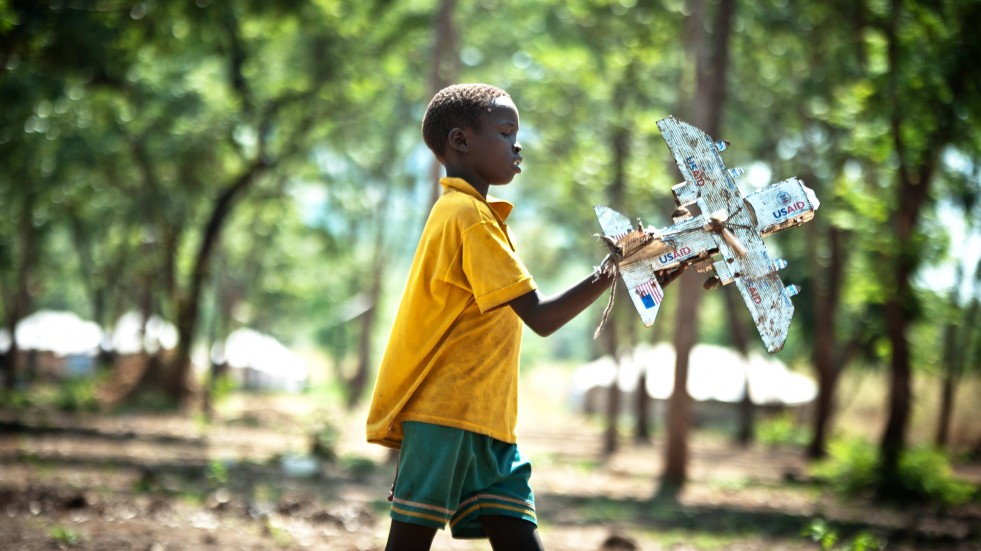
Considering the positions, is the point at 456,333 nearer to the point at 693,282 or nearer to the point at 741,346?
the point at 693,282

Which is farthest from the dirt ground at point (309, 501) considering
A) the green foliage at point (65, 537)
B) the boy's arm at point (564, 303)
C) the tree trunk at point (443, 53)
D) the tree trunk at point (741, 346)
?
the tree trunk at point (741, 346)

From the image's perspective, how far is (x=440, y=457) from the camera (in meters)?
3.04

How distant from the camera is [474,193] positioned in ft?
10.4

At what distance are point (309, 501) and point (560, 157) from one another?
15350 mm

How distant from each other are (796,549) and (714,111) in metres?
5.85

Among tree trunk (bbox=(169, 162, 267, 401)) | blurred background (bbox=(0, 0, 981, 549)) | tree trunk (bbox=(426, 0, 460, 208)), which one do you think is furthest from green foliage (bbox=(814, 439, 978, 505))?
tree trunk (bbox=(169, 162, 267, 401))

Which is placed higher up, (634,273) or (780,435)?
(634,273)

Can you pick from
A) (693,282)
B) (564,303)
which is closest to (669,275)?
(564,303)

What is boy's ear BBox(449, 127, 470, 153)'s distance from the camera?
126 inches

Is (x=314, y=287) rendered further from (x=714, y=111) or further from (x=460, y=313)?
(x=460, y=313)

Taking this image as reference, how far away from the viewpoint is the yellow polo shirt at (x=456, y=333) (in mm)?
3021

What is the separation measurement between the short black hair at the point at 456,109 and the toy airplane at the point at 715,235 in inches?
19.9

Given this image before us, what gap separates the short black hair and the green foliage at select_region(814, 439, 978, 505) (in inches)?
367

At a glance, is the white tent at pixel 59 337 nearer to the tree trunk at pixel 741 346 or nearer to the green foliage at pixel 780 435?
the green foliage at pixel 780 435
